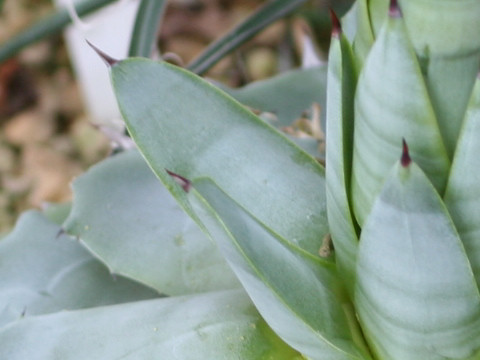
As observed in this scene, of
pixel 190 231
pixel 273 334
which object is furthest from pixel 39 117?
pixel 273 334

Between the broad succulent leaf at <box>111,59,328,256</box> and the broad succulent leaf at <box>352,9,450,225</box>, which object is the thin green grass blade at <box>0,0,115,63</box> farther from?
the broad succulent leaf at <box>352,9,450,225</box>

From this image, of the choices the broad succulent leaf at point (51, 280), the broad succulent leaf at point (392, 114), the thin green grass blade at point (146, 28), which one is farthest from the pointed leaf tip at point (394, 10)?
the thin green grass blade at point (146, 28)

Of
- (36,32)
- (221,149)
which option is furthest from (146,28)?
(221,149)

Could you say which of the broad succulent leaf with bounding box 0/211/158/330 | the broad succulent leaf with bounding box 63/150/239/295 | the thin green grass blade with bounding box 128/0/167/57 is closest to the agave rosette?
the broad succulent leaf with bounding box 63/150/239/295

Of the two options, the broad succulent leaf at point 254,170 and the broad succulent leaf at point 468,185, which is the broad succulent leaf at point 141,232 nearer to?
the broad succulent leaf at point 254,170

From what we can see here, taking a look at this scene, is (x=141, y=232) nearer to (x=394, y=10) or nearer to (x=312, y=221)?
(x=312, y=221)
